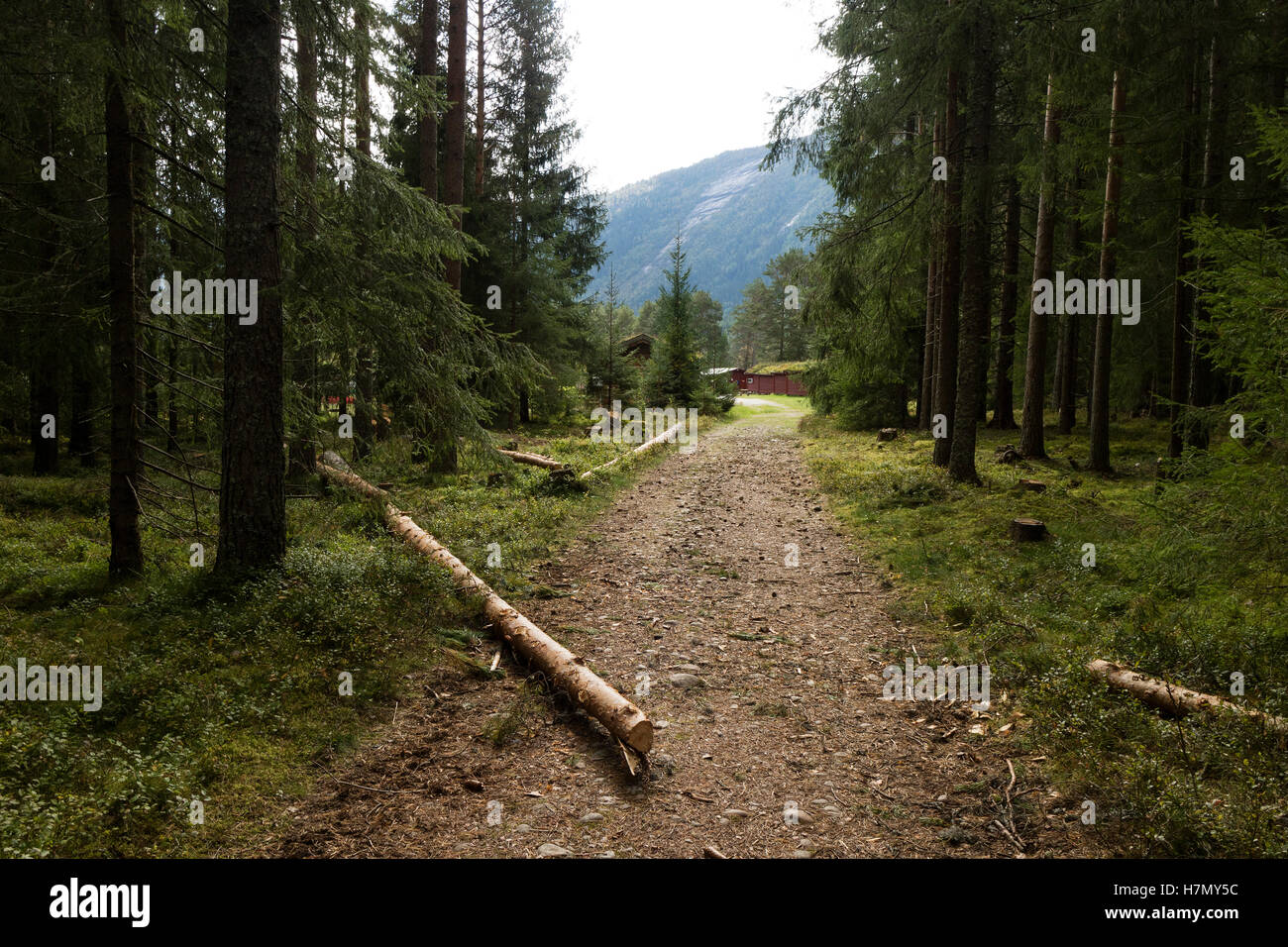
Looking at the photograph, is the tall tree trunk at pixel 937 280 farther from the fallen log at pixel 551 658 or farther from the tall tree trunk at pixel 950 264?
Result: the fallen log at pixel 551 658

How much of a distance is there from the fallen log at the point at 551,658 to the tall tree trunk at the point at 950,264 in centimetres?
1172

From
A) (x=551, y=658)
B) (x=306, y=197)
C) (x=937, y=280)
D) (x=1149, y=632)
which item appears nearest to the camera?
(x=551, y=658)

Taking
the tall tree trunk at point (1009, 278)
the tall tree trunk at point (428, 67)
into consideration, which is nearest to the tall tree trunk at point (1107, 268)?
the tall tree trunk at point (1009, 278)

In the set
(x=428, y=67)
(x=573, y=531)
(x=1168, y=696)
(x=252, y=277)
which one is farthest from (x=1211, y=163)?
(x=252, y=277)

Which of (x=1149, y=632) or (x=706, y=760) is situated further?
(x=1149, y=632)

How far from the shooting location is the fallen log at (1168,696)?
4355 millimetres

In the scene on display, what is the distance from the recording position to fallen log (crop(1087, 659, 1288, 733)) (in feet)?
14.3

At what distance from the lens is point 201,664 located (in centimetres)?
507

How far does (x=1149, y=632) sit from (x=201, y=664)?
7.98 metres

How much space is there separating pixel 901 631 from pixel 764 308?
9026 cm

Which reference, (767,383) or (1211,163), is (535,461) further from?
(767,383)

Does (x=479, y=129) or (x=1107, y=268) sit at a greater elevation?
(x=479, y=129)

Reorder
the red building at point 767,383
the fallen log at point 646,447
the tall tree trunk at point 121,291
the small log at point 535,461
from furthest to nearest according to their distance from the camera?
the red building at point 767,383
the fallen log at point 646,447
the small log at point 535,461
the tall tree trunk at point 121,291
